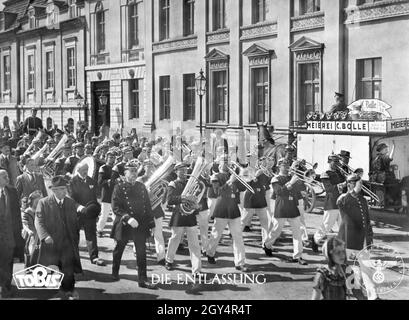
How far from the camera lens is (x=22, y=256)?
32.2 ft

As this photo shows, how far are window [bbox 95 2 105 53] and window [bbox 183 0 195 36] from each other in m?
1.86

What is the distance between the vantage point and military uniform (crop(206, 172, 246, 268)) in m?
9.93

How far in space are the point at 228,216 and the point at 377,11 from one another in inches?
295

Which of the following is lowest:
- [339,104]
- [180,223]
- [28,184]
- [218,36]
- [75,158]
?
[180,223]

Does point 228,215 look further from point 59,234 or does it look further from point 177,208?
point 59,234

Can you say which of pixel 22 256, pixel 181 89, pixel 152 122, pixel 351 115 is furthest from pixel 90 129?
pixel 351 115

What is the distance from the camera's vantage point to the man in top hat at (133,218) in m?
9.03

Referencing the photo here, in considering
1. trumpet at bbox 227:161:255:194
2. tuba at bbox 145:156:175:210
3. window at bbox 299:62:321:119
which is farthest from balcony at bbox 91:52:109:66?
window at bbox 299:62:321:119

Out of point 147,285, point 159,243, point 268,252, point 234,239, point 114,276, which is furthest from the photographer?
point 268,252

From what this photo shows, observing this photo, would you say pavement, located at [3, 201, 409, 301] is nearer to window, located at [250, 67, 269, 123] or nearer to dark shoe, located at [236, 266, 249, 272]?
dark shoe, located at [236, 266, 249, 272]

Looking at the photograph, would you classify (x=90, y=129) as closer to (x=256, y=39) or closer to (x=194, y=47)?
(x=194, y=47)

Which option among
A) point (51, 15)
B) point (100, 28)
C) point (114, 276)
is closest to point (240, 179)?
point (114, 276)

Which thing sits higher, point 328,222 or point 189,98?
point 189,98

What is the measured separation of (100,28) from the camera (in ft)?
40.9
